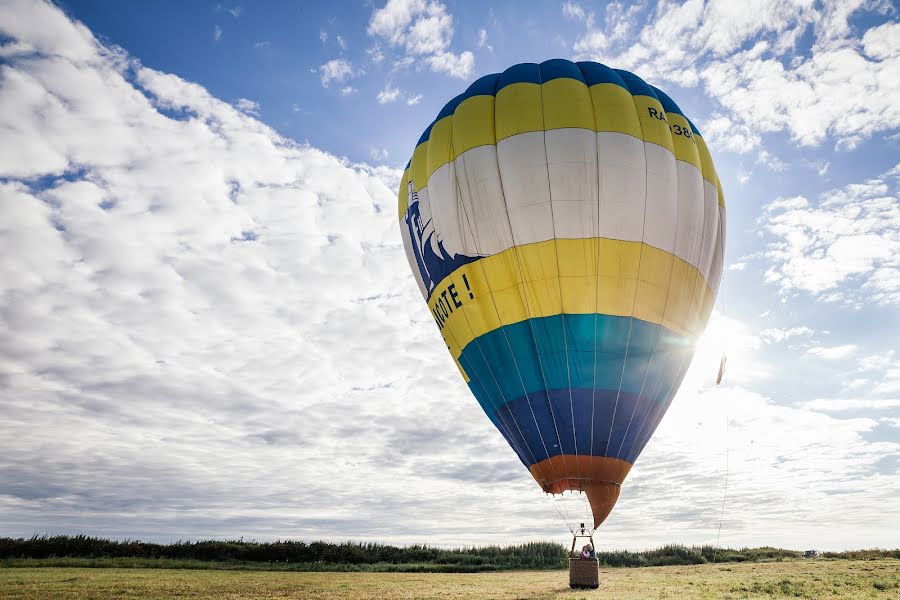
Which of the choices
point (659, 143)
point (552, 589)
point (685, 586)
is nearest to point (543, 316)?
point (659, 143)

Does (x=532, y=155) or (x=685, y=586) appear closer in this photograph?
(x=532, y=155)

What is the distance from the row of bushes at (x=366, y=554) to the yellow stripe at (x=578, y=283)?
18.9 metres

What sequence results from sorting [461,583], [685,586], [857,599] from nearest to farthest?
[857,599], [685,586], [461,583]

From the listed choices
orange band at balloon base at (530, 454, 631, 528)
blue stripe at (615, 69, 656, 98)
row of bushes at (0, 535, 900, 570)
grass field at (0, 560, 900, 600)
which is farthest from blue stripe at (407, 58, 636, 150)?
row of bushes at (0, 535, 900, 570)

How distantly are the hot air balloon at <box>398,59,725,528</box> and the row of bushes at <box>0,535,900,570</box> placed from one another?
57.4 feet

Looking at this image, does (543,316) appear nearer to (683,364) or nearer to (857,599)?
(683,364)

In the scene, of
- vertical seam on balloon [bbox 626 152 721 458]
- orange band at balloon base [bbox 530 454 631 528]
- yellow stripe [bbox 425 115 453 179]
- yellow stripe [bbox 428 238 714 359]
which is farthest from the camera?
yellow stripe [bbox 425 115 453 179]

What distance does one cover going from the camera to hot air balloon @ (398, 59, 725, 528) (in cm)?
1470

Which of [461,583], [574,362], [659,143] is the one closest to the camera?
[574,362]

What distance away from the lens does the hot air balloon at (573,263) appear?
579 inches

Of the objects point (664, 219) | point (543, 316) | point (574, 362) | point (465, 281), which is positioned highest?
point (664, 219)

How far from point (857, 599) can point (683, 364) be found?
21.1 feet

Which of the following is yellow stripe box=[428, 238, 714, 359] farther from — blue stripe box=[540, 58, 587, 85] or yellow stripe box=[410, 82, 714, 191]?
blue stripe box=[540, 58, 587, 85]

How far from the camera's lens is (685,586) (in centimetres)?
1712
